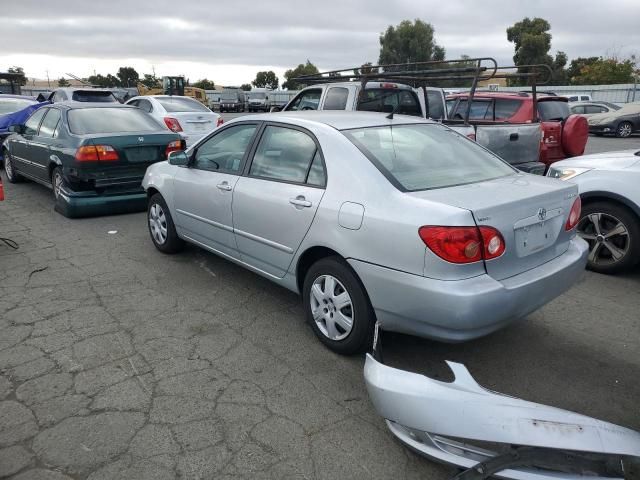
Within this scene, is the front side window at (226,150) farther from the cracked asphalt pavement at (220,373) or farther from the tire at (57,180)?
the tire at (57,180)

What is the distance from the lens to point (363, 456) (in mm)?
2514

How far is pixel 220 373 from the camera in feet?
10.6

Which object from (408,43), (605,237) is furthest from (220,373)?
(408,43)

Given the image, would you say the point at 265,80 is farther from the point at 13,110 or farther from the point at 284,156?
the point at 284,156

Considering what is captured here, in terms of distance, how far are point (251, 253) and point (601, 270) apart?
3424 mm

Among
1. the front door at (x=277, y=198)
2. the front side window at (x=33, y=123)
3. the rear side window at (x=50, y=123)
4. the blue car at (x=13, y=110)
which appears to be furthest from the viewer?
the blue car at (x=13, y=110)

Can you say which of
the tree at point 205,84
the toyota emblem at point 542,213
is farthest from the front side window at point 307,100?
the tree at point 205,84

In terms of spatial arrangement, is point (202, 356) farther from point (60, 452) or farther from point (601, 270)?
point (601, 270)

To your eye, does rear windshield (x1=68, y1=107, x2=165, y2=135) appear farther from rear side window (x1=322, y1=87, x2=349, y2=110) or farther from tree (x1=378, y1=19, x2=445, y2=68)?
tree (x1=378, y1=19, x2=445, y2=68)

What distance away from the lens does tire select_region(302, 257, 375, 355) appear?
3.15 meters

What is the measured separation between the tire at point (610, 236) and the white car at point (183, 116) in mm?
7694

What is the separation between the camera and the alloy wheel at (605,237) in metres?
4.81

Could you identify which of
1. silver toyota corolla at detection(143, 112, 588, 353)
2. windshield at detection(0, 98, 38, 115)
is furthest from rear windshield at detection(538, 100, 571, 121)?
windshield at detection(0, 98, 38, 115)

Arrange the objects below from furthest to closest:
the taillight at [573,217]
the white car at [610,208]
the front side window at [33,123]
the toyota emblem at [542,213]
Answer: the front side window at [33,123] → the white car at [610,208] → the taillight at [573,217] → the toyota emblem at [542,213]
